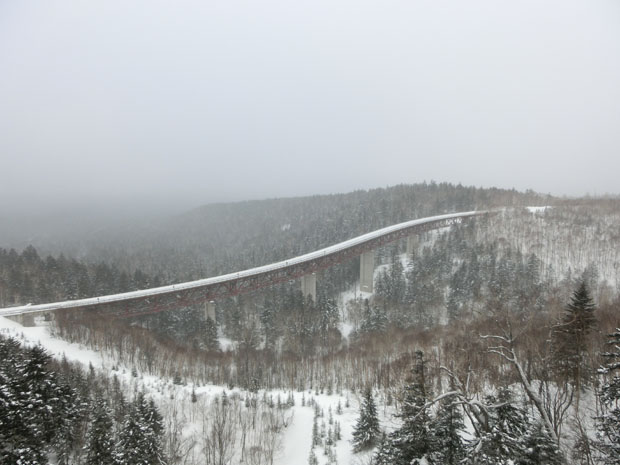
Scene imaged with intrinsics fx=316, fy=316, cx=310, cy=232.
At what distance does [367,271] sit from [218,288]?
41.9 meters

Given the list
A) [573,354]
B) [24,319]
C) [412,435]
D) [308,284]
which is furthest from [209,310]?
[573,354]

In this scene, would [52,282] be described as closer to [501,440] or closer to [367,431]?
[367,431]

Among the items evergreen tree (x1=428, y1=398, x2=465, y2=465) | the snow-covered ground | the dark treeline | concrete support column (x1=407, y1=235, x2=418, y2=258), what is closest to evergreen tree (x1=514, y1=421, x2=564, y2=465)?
evergreen tree (x1=428, y1=398, x2=465, y2=465)

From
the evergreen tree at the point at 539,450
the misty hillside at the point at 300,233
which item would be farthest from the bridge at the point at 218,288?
the evergreen tree at the point at 539,450

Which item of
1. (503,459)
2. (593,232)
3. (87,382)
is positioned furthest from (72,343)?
(593,232)

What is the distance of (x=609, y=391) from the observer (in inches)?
402

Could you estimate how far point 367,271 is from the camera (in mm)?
86375

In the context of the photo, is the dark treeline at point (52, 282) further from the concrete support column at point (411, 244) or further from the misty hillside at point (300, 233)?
the concrete support column at point (411, 244)

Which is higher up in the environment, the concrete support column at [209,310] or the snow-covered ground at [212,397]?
the snow-covered ground at [212,397]

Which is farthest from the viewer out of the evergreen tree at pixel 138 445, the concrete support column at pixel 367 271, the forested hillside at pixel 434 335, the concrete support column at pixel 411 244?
the concrete support column at pixel 411 244

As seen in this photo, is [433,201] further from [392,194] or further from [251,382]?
[251,382]

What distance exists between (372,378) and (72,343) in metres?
36.9

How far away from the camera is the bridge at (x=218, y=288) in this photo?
48094 millimetres

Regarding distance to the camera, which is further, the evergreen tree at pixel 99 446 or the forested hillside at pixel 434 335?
the evergreen tree at pixel 99 446
